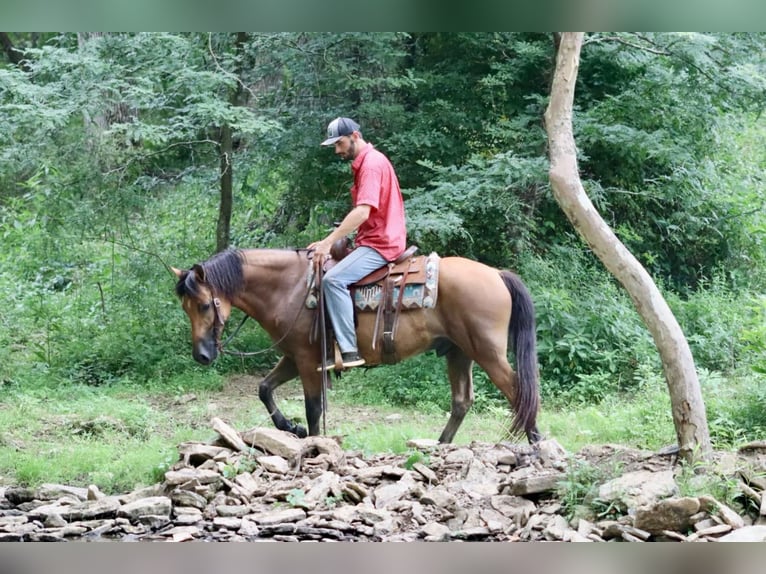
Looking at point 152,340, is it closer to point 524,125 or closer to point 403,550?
point 524,125

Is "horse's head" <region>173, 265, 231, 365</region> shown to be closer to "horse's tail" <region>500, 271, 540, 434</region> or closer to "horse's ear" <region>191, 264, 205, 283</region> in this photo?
"horse's ear" <region>191, 264, 205, 283</region>

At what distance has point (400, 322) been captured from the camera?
5164 millimetres

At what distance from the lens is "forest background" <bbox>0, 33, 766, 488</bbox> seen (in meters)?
6.96

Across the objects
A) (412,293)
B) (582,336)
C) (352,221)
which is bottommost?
(582,336)

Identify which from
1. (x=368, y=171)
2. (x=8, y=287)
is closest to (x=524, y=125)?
(x=368, y=171)

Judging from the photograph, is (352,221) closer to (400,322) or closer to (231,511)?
(400,322)

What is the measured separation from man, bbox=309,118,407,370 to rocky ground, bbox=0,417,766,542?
0.67 meters

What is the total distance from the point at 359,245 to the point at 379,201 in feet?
0.96

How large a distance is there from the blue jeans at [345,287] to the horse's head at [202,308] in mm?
605

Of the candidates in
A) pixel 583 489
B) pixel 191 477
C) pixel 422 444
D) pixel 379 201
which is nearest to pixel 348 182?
pixel 379 201

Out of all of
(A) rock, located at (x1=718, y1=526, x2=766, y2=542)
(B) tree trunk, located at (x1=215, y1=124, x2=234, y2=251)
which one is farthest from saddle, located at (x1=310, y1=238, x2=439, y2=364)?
(B) tree trunk, located at (x1=215, y1=124, x2=234, y2=251)

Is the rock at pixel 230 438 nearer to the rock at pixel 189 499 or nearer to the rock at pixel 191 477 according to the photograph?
the rock at pixel 191 477

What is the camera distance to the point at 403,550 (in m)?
3.35

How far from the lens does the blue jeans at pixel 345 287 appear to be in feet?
16.7
